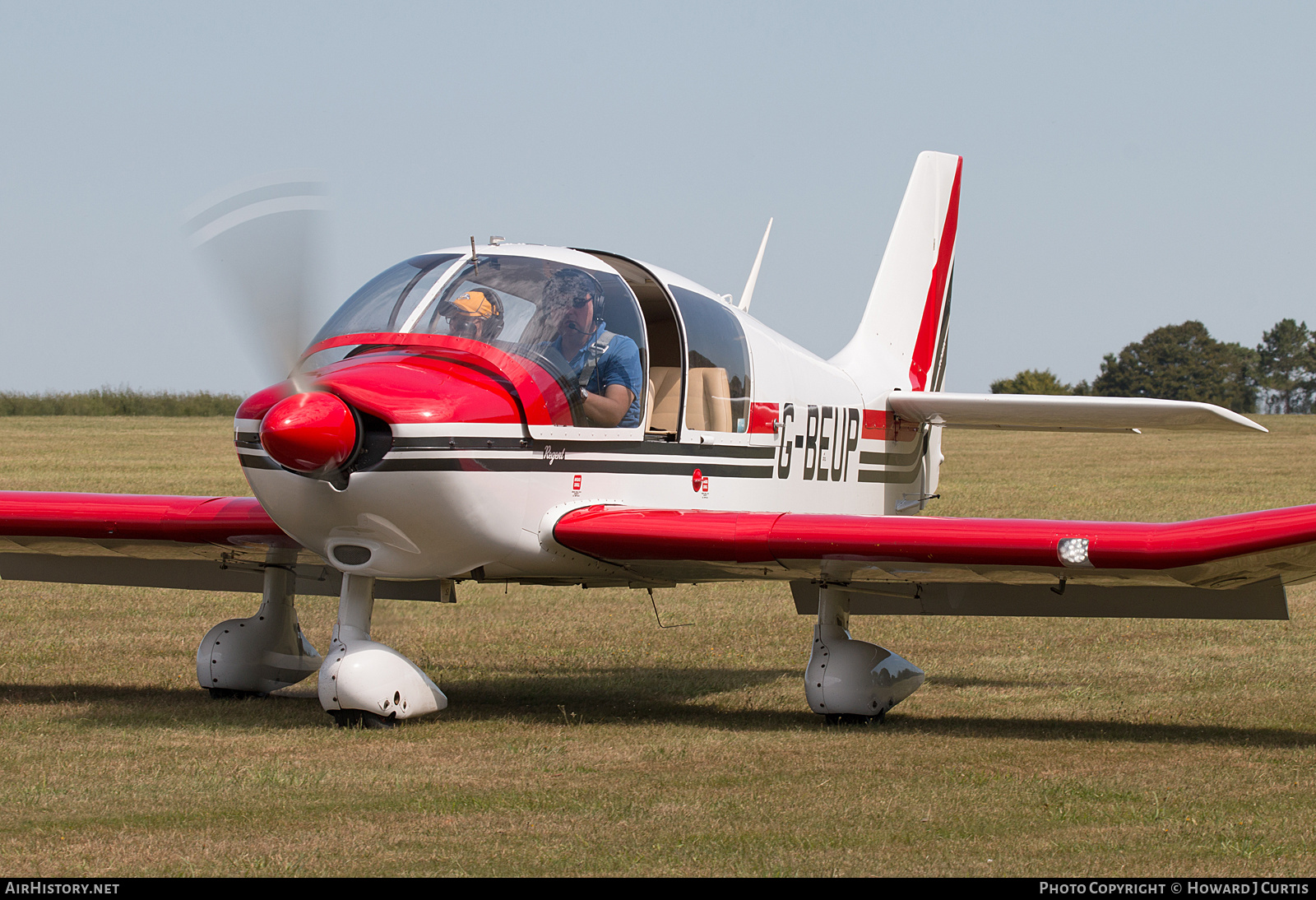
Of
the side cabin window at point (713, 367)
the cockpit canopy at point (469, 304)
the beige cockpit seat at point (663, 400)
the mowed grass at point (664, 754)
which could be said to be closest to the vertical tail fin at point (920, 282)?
the mowed grass at point (664, 754)

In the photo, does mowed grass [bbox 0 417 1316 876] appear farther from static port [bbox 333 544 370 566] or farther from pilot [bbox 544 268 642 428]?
pilot [bbox 544 268 642 428]

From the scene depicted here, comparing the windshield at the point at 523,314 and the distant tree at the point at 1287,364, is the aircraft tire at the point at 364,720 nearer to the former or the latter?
the windshield at the point at 523,314

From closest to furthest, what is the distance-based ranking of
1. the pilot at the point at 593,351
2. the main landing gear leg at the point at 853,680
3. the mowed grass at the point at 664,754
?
the mowed grass at the point at 664,754 < the pilot at the point at 593,351 < the main landing gear leg at the point at 853,680

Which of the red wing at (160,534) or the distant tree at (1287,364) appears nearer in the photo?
the red wing at (160,534)

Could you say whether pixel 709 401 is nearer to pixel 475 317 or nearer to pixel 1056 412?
pixel 475 317

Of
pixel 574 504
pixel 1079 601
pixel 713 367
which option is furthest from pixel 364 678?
pixel 1079 601

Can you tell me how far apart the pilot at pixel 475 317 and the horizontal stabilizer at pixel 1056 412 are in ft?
12.8

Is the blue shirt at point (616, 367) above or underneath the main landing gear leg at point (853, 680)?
above

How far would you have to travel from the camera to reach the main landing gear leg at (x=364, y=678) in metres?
8.02

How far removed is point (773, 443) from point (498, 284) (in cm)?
241

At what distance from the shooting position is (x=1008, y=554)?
7.71 metres

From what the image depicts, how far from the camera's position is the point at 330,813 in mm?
6113

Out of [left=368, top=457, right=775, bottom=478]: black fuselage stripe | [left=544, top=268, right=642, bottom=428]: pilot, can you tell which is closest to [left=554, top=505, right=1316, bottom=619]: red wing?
[left=368, top=457, right=775, bottom=478]: black fuselage stripe
